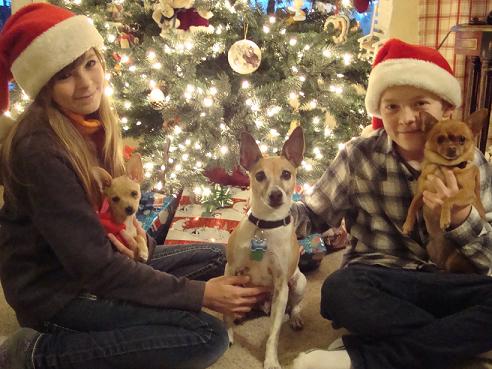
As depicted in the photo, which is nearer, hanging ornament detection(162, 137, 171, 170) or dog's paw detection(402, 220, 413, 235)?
dog's paw detection(402, 220, 413, 235)

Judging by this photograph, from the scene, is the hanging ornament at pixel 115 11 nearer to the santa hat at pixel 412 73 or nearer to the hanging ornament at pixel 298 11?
the hanging ornament at pixel 298 11

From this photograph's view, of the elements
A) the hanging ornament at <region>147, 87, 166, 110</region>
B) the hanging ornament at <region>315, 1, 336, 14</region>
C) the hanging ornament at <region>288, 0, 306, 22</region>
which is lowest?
the hanging ornament at <region>147, 87, 166, 110</region>

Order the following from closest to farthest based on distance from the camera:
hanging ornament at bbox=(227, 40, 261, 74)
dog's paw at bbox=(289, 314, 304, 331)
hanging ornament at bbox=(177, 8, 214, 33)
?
dog's paw at bbox=(289, 314, 304, 331), hanging ornament at bbox=(227, 40, 261, 74), hanging ornament at bbox=(177, 8, 214, 33)

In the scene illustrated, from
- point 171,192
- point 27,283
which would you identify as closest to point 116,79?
point 171,192

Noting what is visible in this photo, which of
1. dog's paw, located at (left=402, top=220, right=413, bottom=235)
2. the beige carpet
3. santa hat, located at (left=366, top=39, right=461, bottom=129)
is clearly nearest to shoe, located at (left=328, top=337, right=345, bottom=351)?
the beige carpet

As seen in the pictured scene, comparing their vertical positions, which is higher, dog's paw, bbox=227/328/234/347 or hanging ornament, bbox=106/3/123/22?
hanging ornament, bbox=106/3/123/22

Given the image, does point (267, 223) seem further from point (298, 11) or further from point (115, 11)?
point (115, 11)

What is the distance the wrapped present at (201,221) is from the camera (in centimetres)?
213

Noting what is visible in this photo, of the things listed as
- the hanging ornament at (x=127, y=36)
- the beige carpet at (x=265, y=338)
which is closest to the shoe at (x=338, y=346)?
the beige carpet at (x=265, y=338)

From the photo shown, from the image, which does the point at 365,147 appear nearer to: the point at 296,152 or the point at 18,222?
the point at 296,152

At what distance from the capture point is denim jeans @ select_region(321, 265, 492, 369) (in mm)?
1314

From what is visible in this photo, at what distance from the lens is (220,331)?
1367 millimetres

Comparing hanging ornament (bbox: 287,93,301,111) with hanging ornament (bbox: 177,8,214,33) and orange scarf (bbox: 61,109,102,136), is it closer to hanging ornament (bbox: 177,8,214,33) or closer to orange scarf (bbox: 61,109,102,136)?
hanging ornament (bbox: 177,8,214,33)

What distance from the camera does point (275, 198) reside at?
4.67 ft
